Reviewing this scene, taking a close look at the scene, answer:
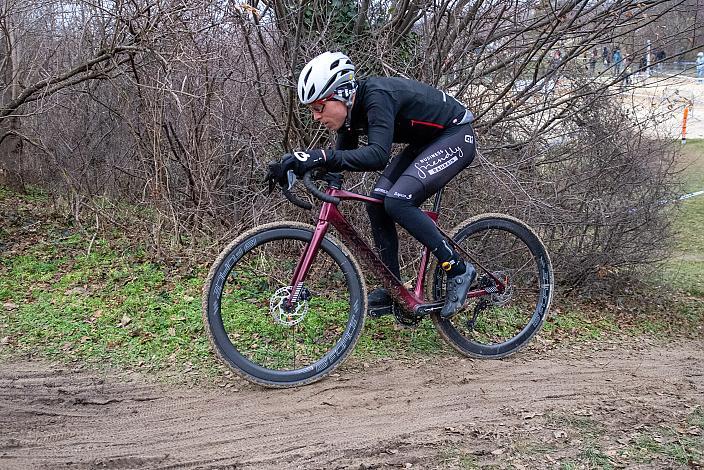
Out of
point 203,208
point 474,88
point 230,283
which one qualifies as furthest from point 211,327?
point 474,88

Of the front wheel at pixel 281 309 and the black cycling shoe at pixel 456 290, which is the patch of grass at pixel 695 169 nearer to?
the black cycling shoe at pixel 456 290

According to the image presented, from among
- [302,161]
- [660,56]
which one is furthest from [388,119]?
[660,56]

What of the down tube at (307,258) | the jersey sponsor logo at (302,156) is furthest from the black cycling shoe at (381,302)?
the jersey sponsor logo at (302,156)

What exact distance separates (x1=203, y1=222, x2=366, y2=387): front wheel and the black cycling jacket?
631mm

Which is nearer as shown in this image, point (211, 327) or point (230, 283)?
point (211, 327)

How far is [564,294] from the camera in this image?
7.29 meters

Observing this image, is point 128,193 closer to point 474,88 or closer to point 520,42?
point 474,88

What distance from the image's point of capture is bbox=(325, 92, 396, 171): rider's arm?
441 cm

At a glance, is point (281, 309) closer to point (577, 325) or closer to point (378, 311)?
point (378, 311)

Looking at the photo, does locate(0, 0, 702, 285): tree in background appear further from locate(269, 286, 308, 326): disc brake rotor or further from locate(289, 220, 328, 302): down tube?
locate(269, 286, 308, 326): disc brake rotor

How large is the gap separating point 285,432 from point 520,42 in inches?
189

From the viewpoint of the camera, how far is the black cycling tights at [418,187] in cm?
475

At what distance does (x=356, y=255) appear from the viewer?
498cm

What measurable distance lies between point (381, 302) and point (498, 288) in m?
0.99
